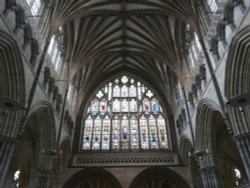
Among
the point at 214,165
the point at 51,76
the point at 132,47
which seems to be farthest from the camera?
the point at 132,47

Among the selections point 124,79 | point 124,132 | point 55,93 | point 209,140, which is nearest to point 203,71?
point 209,140

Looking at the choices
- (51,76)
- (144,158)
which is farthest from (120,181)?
(51,76)

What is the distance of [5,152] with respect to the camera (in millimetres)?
10070

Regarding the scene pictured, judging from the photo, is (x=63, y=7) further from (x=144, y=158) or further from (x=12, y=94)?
(x=144, y=158)

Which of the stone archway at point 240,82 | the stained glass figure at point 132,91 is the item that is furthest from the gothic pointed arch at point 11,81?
the stained glass figure at point 132,91

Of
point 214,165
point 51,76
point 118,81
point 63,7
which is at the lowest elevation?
Result: point 214,165

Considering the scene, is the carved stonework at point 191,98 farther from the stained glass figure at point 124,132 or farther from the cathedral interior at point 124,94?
the stained glass figure at point 124,132

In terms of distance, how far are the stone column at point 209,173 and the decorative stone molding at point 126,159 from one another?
516 centimetres

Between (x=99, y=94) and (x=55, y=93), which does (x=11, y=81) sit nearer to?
(x=55, y=93)

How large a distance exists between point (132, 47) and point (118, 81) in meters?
4.27

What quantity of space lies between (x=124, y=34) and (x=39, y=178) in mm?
13844

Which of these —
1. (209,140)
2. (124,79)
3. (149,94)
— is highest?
(124,79)

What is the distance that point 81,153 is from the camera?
1992cm

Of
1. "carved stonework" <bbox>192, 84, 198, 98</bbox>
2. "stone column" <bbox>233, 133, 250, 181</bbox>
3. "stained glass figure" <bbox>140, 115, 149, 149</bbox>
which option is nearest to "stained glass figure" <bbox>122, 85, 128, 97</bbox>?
"stained glass figure" <bbox>140, 115, 149, 149</bbox>
